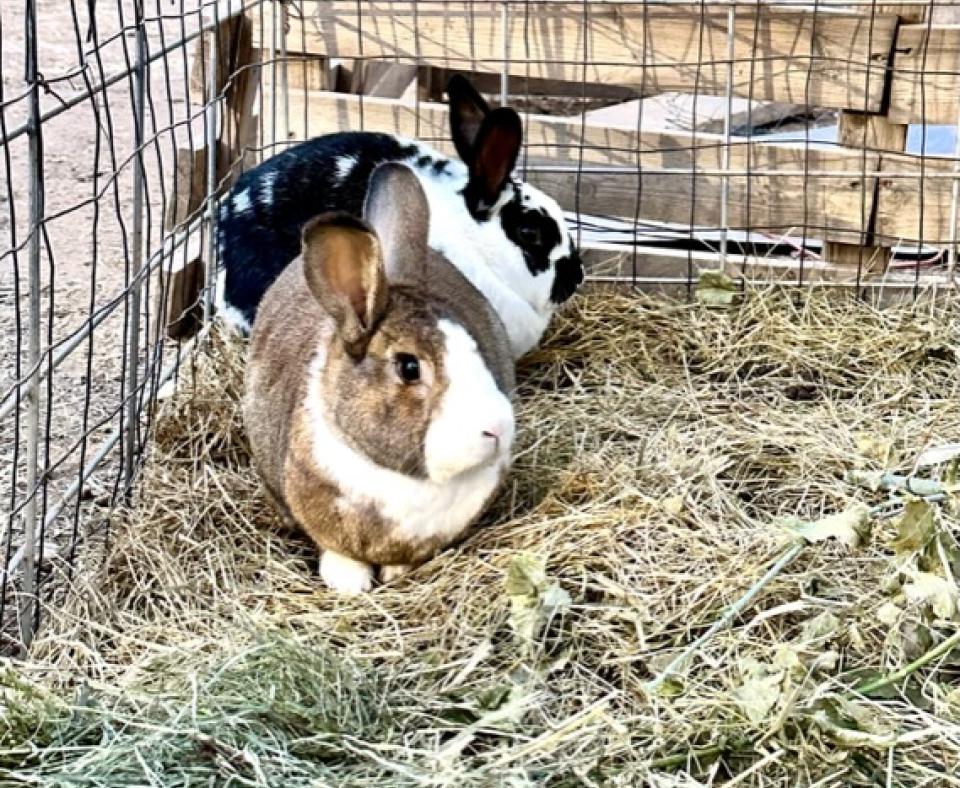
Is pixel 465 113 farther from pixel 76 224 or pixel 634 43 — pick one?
pixel 76 224

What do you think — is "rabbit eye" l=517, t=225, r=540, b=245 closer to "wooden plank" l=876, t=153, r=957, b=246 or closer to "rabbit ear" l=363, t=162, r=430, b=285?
"rabbit ear" l=363, t=162, r=430, b=285

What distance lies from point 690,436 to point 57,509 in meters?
1.54

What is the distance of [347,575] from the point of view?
3.39 m

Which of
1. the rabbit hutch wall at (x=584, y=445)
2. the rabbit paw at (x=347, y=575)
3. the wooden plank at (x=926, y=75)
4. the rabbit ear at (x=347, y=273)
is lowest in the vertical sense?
the rabbit paw at (x=347, y=575)

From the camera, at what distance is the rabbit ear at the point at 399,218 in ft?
11.4

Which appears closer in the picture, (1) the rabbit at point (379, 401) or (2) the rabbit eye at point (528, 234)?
(1) the rabbit at point (379, 401)

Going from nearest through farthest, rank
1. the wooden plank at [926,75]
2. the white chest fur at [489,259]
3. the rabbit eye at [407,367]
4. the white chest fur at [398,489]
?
1. the rabbit eye at [407,367]
2. the white chest fur at [398,489]
3. the white chest fur at [489,259]
4. the wooden plank at [926,75]

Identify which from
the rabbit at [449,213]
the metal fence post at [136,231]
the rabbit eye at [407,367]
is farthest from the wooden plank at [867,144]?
the metal fence post at [136,231]

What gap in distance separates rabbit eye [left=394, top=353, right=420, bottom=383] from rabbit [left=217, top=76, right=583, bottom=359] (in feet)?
3.93

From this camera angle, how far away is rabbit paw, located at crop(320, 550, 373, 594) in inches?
133

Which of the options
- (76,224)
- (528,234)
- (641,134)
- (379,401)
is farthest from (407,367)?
(76,224)

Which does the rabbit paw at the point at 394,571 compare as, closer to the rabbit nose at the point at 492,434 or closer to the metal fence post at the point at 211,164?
the rabbit nose at the point at 492,434

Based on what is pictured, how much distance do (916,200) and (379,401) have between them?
2349mm

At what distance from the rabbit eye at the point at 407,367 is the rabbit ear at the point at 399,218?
34 centimetres
